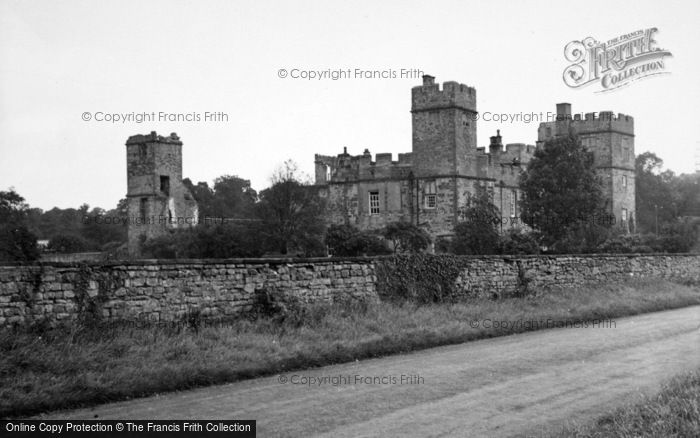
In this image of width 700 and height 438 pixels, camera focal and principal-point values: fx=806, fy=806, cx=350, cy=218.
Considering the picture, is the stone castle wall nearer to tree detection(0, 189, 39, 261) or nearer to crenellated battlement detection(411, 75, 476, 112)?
crenellated battlement detection(411, 75, 476, 112)

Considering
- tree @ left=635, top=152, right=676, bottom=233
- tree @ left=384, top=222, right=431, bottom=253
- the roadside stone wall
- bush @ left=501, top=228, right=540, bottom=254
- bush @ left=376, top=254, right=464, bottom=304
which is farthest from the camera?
tree @ left=635, top=152, right=676, bottom=233

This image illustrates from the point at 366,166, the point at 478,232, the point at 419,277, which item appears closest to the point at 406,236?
the point at 478,232

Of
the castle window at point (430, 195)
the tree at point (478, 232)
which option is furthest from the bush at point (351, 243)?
the castle window at point (430, 195)

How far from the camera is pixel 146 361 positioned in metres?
11.2

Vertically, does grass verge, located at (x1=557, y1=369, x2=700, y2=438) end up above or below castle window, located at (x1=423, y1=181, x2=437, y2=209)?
below

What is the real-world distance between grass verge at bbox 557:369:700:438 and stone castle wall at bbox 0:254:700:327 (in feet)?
24.3

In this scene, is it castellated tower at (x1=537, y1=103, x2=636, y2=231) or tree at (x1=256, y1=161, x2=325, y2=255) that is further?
castellated tower at (x1=537, y1=103, x2=636, y2=231)

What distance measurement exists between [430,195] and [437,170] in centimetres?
165

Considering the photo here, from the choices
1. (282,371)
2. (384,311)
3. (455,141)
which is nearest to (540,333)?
(384,311)

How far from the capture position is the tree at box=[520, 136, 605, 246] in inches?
1865

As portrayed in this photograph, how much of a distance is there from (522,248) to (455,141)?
37.7 ft

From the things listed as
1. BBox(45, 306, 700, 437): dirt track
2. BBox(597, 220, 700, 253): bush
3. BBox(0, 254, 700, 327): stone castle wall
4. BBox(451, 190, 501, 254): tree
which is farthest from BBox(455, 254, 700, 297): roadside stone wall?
BBox(451, 190, 501, 254): tree

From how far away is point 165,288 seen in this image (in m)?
13.5

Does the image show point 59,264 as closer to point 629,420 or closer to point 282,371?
point 282,371
